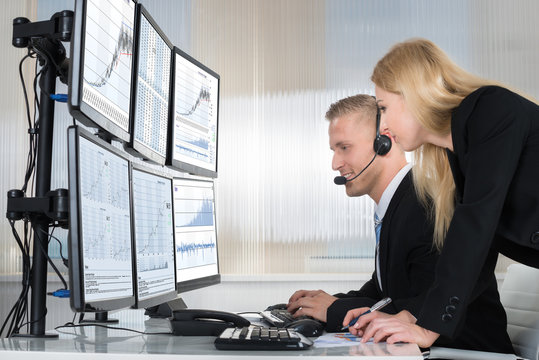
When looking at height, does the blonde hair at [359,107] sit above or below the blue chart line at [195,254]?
above

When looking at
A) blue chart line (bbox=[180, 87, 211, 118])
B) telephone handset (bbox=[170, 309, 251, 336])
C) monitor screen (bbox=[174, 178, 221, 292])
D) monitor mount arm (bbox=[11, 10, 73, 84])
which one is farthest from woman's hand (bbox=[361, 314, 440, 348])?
blue chart line (bbox=[180, 87, 211, 118])

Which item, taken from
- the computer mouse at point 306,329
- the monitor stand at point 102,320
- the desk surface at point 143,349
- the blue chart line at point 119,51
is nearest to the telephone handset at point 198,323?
the desk surface at point 143,349

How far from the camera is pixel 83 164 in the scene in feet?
3.25

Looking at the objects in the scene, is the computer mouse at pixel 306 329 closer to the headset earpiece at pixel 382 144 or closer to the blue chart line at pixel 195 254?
the blue chart line at pixel 195 254

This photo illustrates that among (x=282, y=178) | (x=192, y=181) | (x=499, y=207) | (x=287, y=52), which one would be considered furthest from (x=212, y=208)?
(x=287, y=52)

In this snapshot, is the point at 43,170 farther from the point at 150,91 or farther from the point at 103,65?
the point at 150,91

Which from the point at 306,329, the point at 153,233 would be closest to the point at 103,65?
the point at 153,233

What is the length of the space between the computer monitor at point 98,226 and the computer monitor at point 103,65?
62 mm

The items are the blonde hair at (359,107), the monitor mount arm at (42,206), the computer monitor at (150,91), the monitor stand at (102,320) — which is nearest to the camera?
the monitor mount arm at (42,206)

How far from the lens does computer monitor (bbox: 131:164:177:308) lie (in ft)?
4.08

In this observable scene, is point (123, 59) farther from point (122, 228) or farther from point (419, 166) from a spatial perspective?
point (419, 166)

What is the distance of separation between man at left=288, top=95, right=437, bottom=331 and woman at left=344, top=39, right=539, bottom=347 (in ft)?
0.36

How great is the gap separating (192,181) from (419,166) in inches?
26.7

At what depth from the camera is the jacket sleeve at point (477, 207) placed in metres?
1.09
